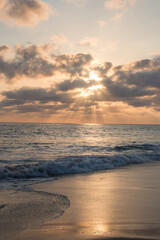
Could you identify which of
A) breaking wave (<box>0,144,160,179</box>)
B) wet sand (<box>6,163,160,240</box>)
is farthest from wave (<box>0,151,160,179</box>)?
wet sand (<box>6,163,160,240</box>)

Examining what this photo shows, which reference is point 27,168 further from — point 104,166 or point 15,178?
point 104,166

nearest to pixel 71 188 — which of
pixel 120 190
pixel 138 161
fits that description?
pixel 120 190

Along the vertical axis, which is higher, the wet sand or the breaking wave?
the wet sand

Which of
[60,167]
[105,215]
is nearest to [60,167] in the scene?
[60,167]

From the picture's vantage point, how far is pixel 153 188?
772cm

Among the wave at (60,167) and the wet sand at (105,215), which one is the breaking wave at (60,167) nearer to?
the wave at (60,167)

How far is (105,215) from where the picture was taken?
4.99 metres

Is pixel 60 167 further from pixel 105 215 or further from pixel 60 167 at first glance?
pixel 105 215

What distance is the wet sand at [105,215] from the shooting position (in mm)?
3973

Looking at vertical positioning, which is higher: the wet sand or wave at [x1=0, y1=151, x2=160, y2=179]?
the wet sand

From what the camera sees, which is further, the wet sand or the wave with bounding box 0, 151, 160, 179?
the wave with bounding box 0, 151, 160, 179

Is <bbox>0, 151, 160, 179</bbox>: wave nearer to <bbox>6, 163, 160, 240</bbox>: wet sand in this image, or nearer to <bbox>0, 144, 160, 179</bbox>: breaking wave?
<bbox>0, 144, 160, 179</bbox>: breaking wave

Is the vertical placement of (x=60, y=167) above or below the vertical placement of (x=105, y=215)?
below

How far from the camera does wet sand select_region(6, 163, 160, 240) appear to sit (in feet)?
13.0
